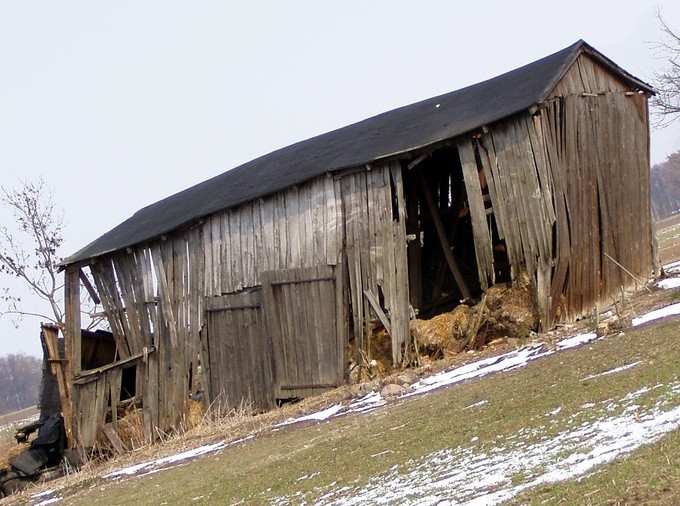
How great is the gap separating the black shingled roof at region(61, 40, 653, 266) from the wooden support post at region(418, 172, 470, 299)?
1565 millimetres

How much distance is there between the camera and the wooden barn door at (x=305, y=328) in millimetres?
18547

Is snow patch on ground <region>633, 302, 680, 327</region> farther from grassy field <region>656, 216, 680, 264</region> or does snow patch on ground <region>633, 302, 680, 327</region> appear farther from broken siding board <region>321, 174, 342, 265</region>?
grassy field <region>656, 216, 680, 264</region>

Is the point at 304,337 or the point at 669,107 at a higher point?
the point at 669,107

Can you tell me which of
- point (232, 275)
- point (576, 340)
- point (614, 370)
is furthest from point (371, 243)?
point (614, 370)

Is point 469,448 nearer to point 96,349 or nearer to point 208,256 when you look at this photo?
point 208,256

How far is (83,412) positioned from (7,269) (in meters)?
20.2

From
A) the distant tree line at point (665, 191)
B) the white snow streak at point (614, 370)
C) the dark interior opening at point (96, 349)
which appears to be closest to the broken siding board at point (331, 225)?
the dark interior opening at point (96, 349)

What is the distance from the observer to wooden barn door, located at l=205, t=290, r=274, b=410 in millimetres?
19594

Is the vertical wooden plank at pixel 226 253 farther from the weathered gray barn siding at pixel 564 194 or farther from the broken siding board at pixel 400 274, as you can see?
the weathered gray barn siding at pixel 564 194

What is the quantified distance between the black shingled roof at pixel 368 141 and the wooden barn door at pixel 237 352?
2.13 meters

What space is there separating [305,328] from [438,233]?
3859 millimetres

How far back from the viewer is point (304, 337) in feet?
62.1

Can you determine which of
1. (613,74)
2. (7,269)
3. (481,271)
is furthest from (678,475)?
(7,269)

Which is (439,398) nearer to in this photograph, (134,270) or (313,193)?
(313,193)
